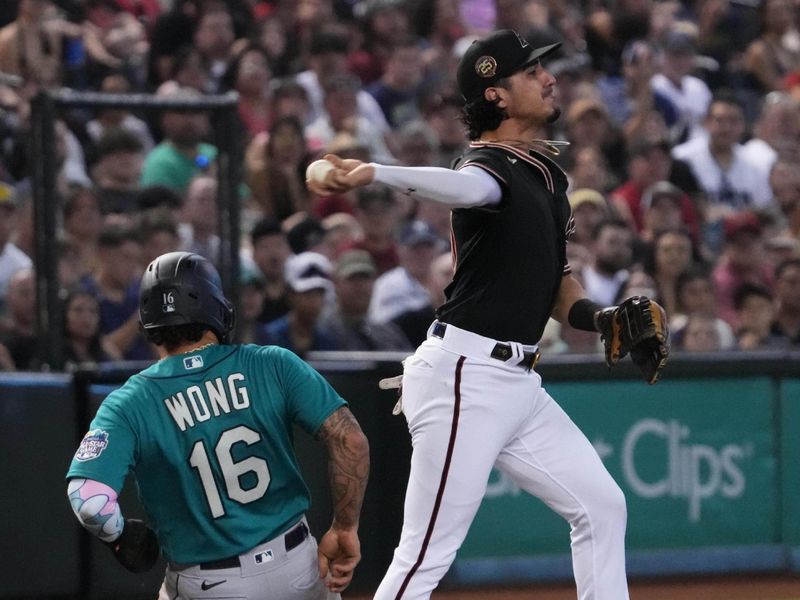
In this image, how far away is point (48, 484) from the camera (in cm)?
683

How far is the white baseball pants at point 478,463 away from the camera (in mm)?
4438

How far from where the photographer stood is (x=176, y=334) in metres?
3.82

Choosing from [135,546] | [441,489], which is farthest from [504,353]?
[135,546]

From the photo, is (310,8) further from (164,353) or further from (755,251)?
(164,353)

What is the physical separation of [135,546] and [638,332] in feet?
5.95

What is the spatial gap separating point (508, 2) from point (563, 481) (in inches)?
344

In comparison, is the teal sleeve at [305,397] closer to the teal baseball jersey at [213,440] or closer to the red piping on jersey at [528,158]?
the teal baseball jersey at [213,440]

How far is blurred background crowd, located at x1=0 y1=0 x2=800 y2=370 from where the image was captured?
831cm

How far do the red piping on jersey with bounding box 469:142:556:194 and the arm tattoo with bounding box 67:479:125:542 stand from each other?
5.52ft

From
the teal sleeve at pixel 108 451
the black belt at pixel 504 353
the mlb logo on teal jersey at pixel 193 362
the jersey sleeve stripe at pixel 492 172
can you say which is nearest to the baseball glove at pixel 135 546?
the teal sleeve at pixel 108 451

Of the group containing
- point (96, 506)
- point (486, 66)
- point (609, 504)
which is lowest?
point (609, 504)

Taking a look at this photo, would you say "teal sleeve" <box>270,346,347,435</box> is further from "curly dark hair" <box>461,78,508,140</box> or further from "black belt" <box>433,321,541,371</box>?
"curly dark hair" <box>461,78,508,140</box>

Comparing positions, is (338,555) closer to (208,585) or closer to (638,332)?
(208,585)

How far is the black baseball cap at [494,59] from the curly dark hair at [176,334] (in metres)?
1.36
